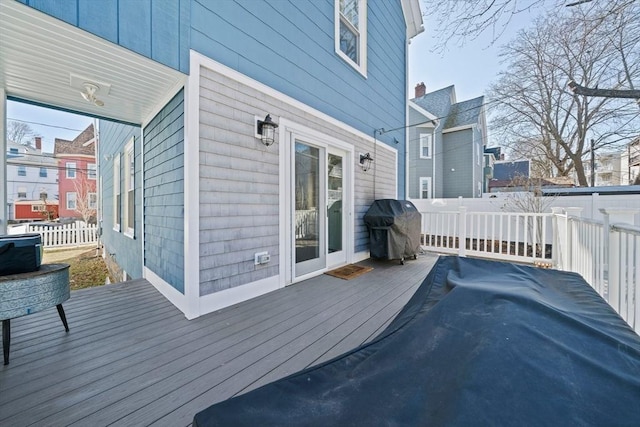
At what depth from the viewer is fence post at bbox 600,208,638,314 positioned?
84.6 inches

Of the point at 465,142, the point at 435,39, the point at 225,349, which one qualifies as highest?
the point at 465,142

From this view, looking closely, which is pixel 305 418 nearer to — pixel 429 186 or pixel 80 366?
pixel 80 366

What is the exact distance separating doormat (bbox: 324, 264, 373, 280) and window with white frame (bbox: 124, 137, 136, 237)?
3.78 meters

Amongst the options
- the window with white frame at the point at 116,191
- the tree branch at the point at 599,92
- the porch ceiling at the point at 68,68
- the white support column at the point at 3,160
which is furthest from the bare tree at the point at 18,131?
the tree branch at the point at 599,92

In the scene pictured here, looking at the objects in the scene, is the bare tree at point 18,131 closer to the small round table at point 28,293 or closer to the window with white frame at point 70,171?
the window with white frame at point 70,171

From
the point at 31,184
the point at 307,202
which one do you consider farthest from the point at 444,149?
the point at 31,184

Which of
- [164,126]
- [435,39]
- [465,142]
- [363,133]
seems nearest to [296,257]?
[164,126]

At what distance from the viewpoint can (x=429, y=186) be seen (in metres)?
13.4

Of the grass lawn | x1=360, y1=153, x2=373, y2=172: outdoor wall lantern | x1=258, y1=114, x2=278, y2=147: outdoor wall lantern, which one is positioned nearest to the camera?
x1=258, y1=114, x2=278, y2=147: outdoor wall lantern

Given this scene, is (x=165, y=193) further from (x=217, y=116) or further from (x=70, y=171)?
(x=70, y=171)

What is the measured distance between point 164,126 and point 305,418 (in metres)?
3.48

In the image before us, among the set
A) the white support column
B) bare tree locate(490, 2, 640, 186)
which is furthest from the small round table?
bare tree locate(490, 2, 640, 186)

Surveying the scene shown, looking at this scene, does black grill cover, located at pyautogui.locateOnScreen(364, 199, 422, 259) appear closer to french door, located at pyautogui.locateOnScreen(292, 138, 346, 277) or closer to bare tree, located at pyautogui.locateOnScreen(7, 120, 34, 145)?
french door, located at pyautogui.locateOnScreen(292, 138, 346, 277)

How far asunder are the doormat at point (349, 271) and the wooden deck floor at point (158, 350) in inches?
27.7
